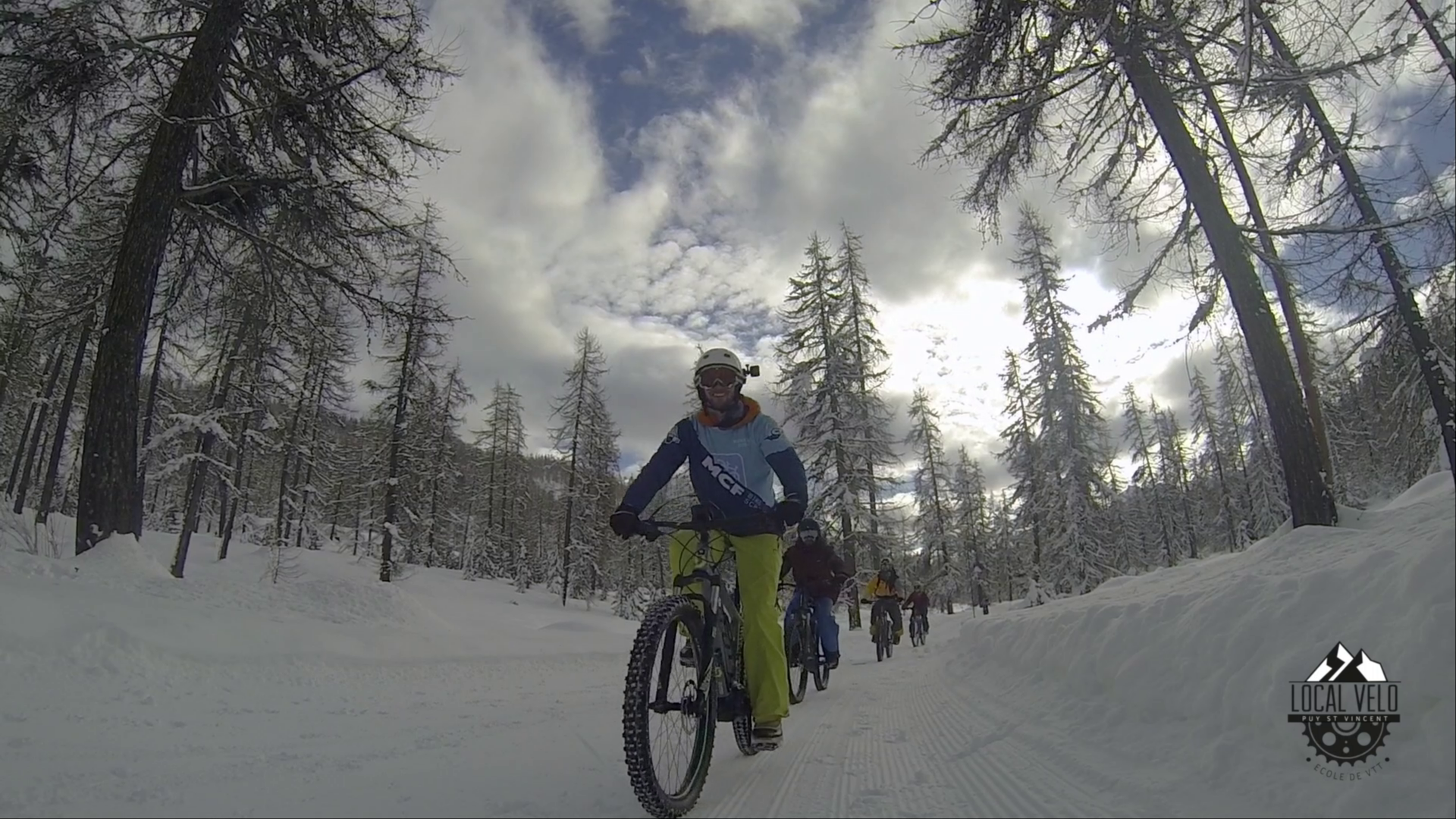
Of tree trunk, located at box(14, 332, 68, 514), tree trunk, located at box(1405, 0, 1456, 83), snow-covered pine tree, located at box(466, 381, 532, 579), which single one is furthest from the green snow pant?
snow-covered pine tree, located at box(466, 381, 532, 579)

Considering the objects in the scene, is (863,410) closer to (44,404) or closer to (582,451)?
(582,451)

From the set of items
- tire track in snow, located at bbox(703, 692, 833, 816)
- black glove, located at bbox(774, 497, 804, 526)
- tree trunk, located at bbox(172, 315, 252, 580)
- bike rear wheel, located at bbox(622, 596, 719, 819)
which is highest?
tree trunk, located at bbox(172, 315, 252, 580)

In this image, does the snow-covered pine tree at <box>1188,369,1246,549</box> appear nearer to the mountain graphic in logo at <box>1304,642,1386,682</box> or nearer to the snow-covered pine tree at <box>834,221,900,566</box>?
the snow-covered pine tree at <box>834,221,900,566</box>

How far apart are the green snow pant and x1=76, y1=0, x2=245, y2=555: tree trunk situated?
22.6 ft

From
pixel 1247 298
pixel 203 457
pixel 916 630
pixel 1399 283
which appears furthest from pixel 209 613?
pixel 916 630

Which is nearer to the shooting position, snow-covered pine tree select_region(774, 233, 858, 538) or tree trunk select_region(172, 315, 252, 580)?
tree trunk select_region(172, 315, 252, 580)

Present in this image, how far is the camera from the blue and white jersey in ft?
10.6

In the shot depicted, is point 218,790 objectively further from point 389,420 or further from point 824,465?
point 389,420

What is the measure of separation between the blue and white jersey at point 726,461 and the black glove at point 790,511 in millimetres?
243

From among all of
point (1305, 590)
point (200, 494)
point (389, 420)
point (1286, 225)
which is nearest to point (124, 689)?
point (1305, 590)

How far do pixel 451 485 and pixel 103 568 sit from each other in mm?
32766

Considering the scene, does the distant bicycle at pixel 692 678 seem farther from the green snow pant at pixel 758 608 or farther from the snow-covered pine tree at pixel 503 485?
the snow-covered pine tree at pixel 503 485

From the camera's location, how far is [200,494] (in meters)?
16.4

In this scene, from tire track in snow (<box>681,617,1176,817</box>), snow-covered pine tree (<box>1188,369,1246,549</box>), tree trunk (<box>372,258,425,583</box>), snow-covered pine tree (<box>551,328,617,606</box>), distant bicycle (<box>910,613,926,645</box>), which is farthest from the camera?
snow-covered pine tree (<box>1188,369,1246,549</box>)
